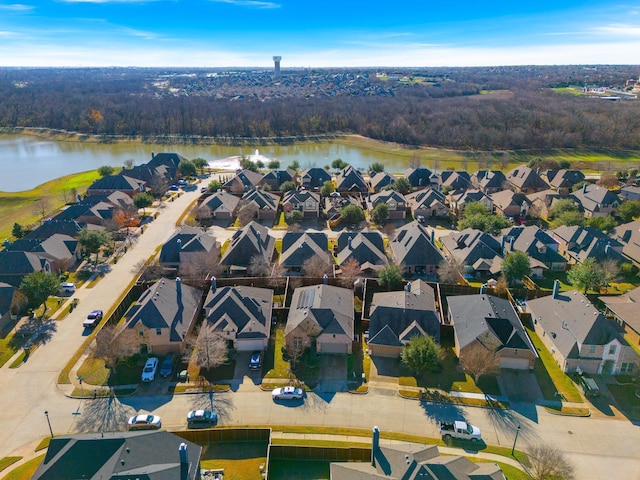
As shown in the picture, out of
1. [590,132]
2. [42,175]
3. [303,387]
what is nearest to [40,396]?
[303,387]

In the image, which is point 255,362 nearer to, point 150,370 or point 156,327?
point 150,370

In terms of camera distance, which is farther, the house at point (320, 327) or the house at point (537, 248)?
the house at point (537, 248)

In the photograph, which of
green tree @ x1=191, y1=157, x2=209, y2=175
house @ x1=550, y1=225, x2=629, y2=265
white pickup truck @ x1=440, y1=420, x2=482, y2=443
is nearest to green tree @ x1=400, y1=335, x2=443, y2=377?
white pickup truck @ x1=440, y1=420, x2=482, y2=443

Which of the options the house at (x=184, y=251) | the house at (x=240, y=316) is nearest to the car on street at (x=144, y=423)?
the house at (x=240, y=316)

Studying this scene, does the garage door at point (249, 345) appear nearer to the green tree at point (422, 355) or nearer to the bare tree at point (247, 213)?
the green tree at point (422, 355)

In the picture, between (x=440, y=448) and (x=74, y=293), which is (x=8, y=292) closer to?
(x=74, y=293)

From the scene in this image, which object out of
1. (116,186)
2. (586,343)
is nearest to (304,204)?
(116,186)
